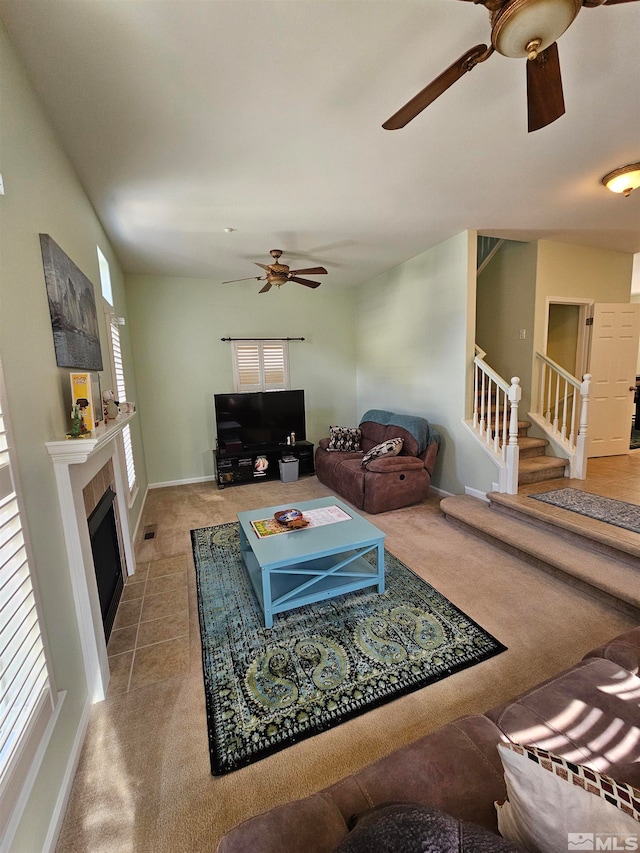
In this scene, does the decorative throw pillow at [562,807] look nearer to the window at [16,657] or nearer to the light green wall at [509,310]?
the window at [16,657]

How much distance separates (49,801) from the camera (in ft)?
3.84

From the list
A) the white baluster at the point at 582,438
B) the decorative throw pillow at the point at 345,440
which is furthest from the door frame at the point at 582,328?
the decorative throw pillow at the point at 345,440

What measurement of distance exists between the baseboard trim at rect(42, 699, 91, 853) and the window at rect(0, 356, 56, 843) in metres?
0.29

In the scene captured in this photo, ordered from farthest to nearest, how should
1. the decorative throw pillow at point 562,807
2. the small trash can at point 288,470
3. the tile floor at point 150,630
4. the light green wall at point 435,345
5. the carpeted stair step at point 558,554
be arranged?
the small trash can at point 288,470, the light green wall at point 435,345, the carpeted stair step at point 558,554, the tile floor at point 150,630, the decorative throw pillow at point 562,807

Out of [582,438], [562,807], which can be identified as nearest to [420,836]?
[562,807]

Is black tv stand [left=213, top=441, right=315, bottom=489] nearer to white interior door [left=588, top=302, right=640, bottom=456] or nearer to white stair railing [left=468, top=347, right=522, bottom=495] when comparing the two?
white stair railing [left=468, top=347, right=522, bottom=495]

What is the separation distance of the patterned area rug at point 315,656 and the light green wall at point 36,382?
577mm

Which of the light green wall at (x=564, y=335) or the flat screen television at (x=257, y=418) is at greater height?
the light green wall at (x=564, y=335)

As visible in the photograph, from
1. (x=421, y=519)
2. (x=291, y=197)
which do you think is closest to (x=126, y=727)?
(x=421, y=519)

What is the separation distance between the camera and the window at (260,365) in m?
5.32

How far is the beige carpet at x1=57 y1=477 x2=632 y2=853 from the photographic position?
122 cm

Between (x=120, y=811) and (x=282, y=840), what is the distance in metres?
0.94

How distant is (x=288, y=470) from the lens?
5047 millimetres

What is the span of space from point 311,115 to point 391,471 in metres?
3.02
